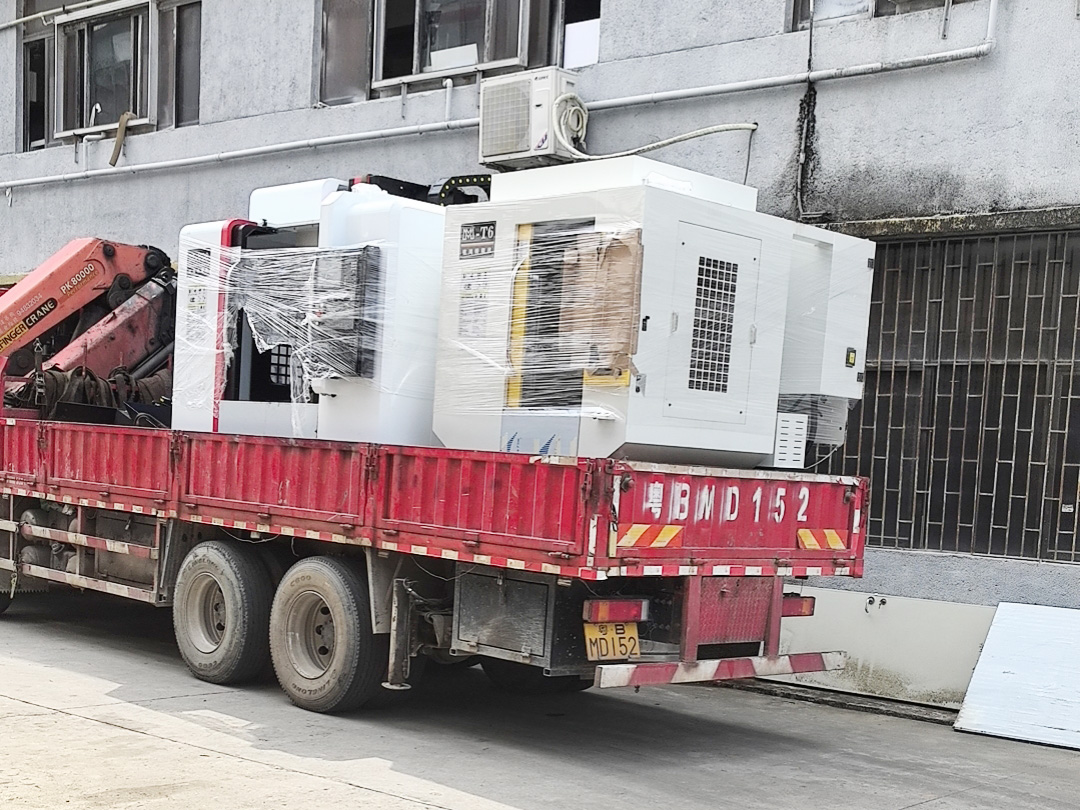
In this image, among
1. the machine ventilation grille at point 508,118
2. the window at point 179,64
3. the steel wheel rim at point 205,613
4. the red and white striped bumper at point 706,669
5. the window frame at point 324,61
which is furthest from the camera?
the window at point 179,64

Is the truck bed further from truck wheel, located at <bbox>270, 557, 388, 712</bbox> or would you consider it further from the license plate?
the license plate

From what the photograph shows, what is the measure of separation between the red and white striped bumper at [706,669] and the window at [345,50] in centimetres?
868

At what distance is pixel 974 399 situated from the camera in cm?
965

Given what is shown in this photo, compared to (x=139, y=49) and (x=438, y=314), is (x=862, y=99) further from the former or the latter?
(x=139, y=49)

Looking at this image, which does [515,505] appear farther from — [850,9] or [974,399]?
[850,9]

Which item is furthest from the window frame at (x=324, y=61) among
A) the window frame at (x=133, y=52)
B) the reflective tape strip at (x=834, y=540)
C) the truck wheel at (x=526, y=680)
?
the reflective tape strip at (x=834, y=540)

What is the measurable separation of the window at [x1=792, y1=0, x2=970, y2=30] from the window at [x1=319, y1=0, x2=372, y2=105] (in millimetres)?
5120

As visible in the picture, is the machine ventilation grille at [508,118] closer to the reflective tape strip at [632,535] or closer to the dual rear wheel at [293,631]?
the dual rear wheel at [293,631]

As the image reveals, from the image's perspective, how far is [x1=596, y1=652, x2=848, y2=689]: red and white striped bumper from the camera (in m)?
6.68

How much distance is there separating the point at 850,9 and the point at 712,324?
4.52 meters

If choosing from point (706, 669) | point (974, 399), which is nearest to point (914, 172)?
point (974, 399)

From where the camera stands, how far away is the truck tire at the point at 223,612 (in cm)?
835

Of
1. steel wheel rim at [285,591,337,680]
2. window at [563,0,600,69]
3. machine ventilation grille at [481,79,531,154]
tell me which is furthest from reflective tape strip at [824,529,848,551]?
window at [563,0,600,69]

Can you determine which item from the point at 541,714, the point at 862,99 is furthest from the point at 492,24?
the point at 541,714
